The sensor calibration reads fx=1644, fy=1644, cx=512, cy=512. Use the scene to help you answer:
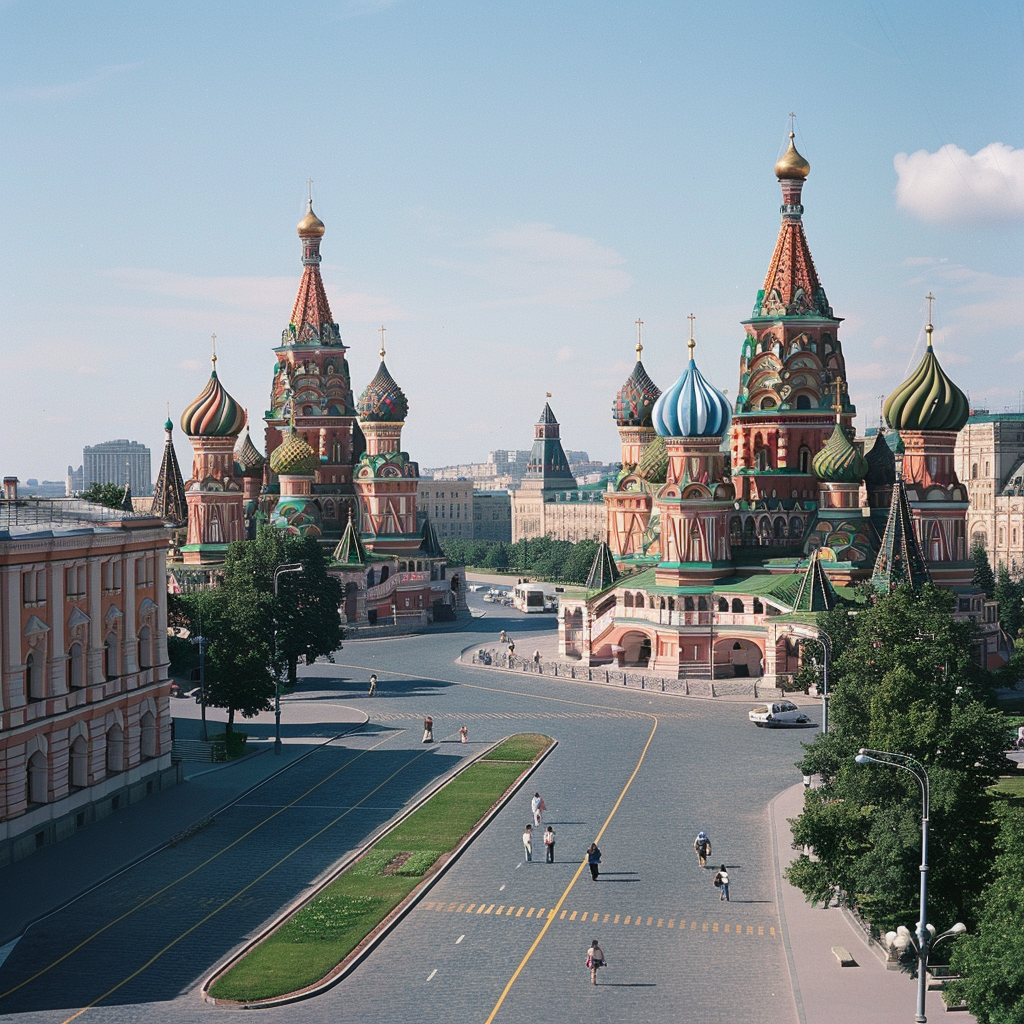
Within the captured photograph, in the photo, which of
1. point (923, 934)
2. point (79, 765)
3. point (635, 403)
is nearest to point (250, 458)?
point (635, 403)

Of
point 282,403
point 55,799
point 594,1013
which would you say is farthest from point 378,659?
point 594,1013

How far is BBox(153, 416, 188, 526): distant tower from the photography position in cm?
11162

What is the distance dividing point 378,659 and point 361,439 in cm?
3177

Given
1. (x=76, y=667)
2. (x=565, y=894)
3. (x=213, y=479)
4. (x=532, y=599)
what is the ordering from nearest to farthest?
(x=565, y=894) < (x=76, y=667) < (x=213, y=479) < (x=532, y=599)

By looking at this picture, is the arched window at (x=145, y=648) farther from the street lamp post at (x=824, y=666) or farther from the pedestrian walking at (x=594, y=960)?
the pedestrian walking at (x=594, y=960)

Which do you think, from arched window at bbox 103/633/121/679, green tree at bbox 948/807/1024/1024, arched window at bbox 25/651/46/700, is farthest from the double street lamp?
arched window at bbox 103/633/121/679

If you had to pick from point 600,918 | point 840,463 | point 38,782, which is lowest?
point 600,918

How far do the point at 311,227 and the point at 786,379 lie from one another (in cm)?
4364

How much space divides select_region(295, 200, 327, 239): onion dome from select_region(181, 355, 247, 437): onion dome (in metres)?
16.0

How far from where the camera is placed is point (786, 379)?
3639 inches

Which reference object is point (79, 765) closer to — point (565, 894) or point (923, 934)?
point (565, 894)

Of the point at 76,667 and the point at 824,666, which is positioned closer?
the point at 76,667

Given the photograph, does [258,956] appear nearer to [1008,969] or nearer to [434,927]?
[434,927]

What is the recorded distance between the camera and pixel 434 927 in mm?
39406
